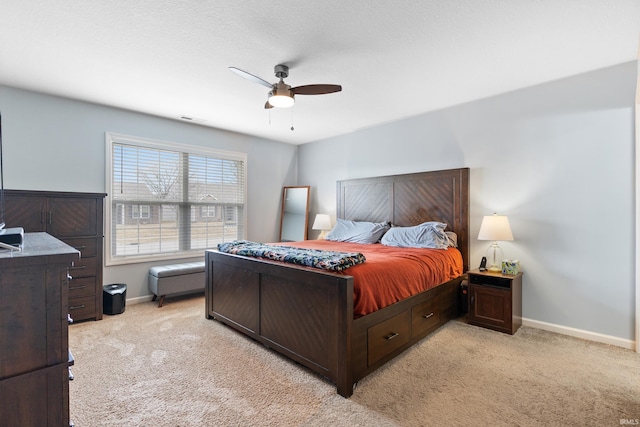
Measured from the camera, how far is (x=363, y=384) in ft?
7.12

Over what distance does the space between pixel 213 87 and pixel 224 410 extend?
9.80 ft

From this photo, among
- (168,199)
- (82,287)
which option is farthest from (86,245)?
(168,199)

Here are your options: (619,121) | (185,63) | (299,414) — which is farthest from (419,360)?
(185,63)

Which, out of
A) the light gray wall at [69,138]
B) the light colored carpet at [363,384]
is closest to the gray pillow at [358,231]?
the light colored carpet at [363,384]

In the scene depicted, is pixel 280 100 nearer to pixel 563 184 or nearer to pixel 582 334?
pixel 563 184

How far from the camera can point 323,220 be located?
527cm

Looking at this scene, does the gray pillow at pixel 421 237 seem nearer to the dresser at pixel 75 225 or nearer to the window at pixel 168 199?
the window at pixel 168 199

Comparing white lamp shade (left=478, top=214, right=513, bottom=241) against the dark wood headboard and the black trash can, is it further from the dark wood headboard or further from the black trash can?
the black trash can

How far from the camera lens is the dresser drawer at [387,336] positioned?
224 cm

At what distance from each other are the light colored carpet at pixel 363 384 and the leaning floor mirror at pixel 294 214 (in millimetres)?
2783

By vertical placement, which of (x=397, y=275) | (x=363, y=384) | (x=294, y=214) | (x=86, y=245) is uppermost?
(x=294, y=214)

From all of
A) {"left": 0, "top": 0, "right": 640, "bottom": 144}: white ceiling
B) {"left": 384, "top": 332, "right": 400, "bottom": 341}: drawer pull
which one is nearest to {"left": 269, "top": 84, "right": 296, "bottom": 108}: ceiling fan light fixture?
{"left": 0, "top": 0, "right": 640, "bottom": 144}: white ceiling

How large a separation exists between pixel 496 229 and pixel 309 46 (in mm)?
2558

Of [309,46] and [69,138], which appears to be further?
Answer: [69,138]
